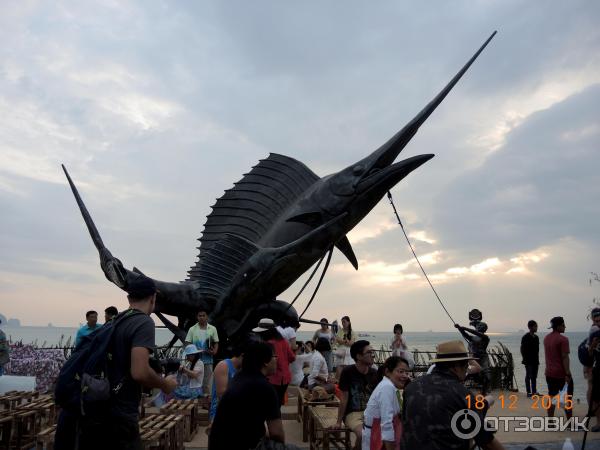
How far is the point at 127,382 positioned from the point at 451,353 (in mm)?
1590

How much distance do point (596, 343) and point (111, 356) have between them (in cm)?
507

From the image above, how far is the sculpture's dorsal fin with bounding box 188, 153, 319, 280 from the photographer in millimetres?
7766

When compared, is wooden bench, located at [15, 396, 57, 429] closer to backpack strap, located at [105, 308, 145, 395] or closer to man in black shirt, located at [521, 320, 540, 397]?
backpack strap, located at [105, 308, 145, 395]

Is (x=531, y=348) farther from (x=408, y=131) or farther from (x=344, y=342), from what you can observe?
(x=408, y=131)

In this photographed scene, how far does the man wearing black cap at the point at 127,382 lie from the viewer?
235 cm

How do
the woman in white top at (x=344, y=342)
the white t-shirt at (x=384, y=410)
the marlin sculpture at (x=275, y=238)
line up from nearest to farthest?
the white t-shirt at (x=384, y=410)
the marlin sculpture at (x=275, y=238)
the woman in white top at (x=344, y=342)

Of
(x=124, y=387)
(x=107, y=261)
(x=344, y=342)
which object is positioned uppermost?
(x=107, y=261)

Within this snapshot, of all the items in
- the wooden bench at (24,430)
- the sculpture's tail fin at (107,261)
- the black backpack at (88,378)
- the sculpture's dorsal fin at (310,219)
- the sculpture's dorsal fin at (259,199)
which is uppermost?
the sculpture's dorsal fin at (259,199)

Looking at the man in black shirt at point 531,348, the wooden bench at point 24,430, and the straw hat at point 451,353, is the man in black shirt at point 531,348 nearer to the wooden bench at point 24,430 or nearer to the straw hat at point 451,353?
the straw hat at point 451,353

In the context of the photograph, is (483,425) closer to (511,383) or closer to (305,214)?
(305,214)

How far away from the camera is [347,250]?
27.2 feet

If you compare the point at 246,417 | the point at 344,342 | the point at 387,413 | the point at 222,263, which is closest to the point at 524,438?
the point at 387,413

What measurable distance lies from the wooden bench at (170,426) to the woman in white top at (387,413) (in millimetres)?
1804
